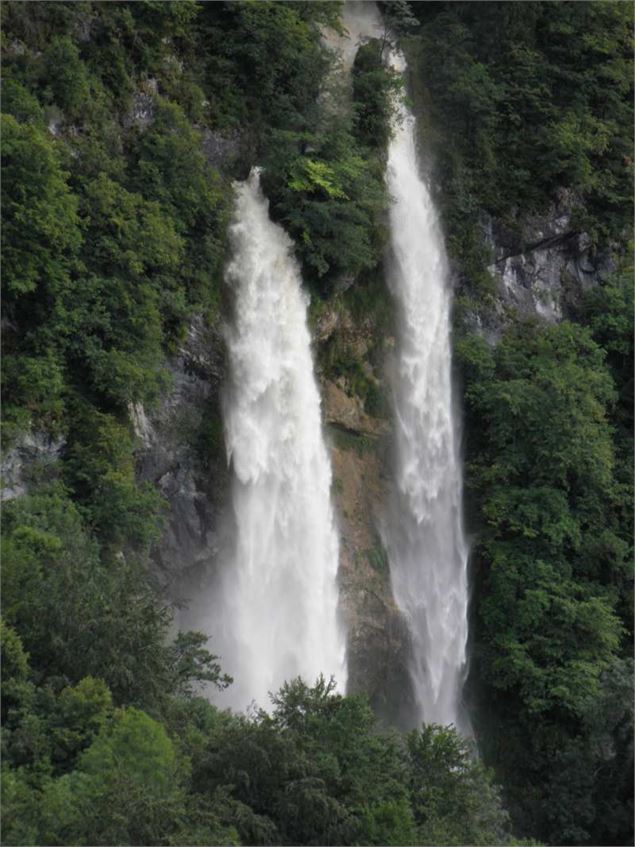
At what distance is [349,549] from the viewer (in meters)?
28.9

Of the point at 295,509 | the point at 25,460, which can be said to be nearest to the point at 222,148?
the point at 295,509

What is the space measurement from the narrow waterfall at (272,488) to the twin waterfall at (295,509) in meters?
0.02

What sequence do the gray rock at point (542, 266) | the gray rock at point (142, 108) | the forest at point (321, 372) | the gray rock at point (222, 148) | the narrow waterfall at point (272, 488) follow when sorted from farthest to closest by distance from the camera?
the gray rock at point (542, 266), the gray rock at point (222, 148), the narrow waterfall at point (272, 488), the gray rock at point (142, 108), the forest at point (321, 372)

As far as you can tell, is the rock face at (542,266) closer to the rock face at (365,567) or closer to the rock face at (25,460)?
the rock face at (365,567)

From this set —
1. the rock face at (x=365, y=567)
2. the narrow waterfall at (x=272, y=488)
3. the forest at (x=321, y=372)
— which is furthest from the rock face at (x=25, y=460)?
the rock face at (x=365, y=567)

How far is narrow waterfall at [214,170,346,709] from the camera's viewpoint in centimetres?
2639

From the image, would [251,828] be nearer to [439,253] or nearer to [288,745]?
[288,745]

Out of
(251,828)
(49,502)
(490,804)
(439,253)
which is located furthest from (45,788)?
(439,253)

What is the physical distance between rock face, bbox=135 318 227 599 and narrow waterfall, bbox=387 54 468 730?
16.9 feet

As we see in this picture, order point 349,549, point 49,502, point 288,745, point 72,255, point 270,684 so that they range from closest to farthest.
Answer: point 288,745 → point 49,502 → point 72,255 → point 270,684 → point 349,549

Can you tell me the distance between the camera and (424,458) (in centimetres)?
3102

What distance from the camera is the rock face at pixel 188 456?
2530 centimetres

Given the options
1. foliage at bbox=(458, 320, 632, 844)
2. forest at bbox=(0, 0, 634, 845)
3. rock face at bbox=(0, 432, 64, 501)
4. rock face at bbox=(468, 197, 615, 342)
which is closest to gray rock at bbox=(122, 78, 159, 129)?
forest at bbox=(0, 0, 634, 845)

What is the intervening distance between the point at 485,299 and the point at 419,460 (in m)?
4.45
